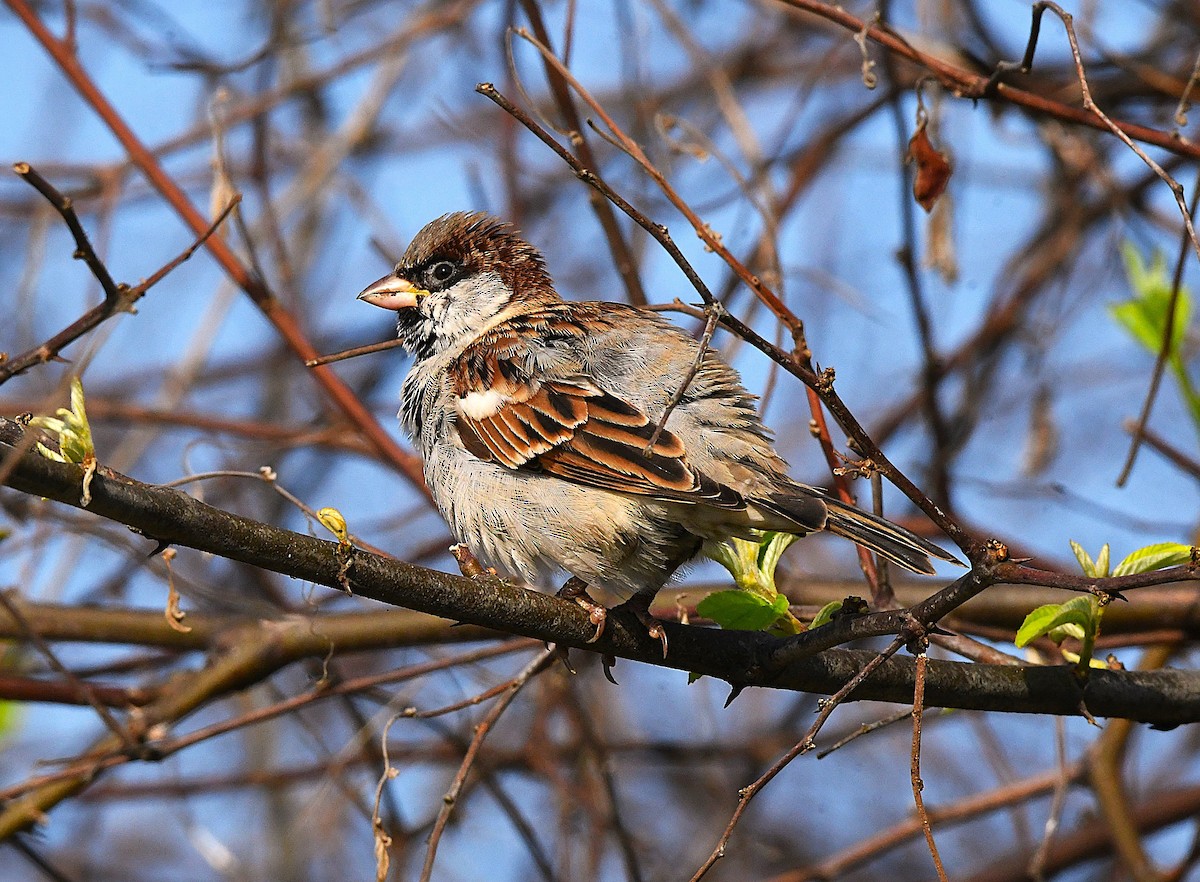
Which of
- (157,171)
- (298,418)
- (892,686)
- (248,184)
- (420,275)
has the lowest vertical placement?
(892,686)

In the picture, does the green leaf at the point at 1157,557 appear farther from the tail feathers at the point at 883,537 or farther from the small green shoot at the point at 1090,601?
the tail feathers at the point at 883,537

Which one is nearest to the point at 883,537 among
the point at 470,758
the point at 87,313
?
the point at 470,758

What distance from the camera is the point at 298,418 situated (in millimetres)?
6562

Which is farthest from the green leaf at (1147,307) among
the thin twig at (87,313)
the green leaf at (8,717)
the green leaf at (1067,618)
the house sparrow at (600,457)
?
the green leaf at (8,717)

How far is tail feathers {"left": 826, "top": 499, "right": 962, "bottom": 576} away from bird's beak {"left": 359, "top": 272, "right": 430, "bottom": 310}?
1620 mm

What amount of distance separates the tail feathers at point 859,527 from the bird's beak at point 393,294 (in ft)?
4.96

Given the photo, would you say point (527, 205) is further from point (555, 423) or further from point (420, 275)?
point (555, 423)

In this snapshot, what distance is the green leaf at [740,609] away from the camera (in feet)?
8.18

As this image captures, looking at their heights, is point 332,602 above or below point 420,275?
below

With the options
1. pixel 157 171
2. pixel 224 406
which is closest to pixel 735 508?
pixel 157 171

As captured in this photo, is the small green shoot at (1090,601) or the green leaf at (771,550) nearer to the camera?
the small green shoot at (1090,601)

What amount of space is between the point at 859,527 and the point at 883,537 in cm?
5

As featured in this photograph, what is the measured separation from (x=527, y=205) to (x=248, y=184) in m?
1.37

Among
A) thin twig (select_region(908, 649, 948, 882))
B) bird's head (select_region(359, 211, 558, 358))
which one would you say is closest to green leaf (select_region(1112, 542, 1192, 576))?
thin twig (select_region(908, 649, 948, 882))
